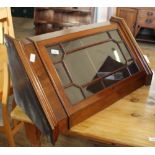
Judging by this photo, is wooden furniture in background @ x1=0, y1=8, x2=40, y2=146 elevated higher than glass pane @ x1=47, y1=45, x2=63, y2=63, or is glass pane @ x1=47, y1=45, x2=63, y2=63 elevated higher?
glass pane @ x1=47, y1=45, x2=63, y2=63

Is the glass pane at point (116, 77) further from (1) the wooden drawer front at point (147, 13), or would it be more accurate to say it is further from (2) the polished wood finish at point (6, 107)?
(1) the wooden drawer front at point (147, 13)

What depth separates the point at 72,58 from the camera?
3.23 feet

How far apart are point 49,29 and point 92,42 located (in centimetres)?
317

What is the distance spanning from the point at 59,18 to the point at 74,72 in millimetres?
3269

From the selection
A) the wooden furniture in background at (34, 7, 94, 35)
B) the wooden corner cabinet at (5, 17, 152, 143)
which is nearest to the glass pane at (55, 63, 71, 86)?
the wooden corner cabinet at (5, 17, 152, 143)

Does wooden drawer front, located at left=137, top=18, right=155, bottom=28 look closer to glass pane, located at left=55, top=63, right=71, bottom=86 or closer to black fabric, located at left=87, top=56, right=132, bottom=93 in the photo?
black fabric, located at left=87, top=56, right=132, bottom=93

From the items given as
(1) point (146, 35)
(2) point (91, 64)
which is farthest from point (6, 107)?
(1) point (146, 35)

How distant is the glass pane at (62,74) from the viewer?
91 cm

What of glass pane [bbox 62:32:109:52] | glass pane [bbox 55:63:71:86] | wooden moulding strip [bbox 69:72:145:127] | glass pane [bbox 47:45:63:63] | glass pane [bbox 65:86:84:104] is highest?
glass pane [bbox 62:32:109:52]

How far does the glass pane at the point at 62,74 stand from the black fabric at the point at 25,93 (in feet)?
0.42

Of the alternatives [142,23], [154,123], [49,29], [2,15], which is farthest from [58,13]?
[154,123]

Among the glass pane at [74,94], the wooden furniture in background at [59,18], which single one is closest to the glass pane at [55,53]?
the glass pane at [74,94]

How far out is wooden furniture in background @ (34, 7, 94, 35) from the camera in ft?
12.9

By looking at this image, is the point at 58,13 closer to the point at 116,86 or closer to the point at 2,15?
the point at 2,15
